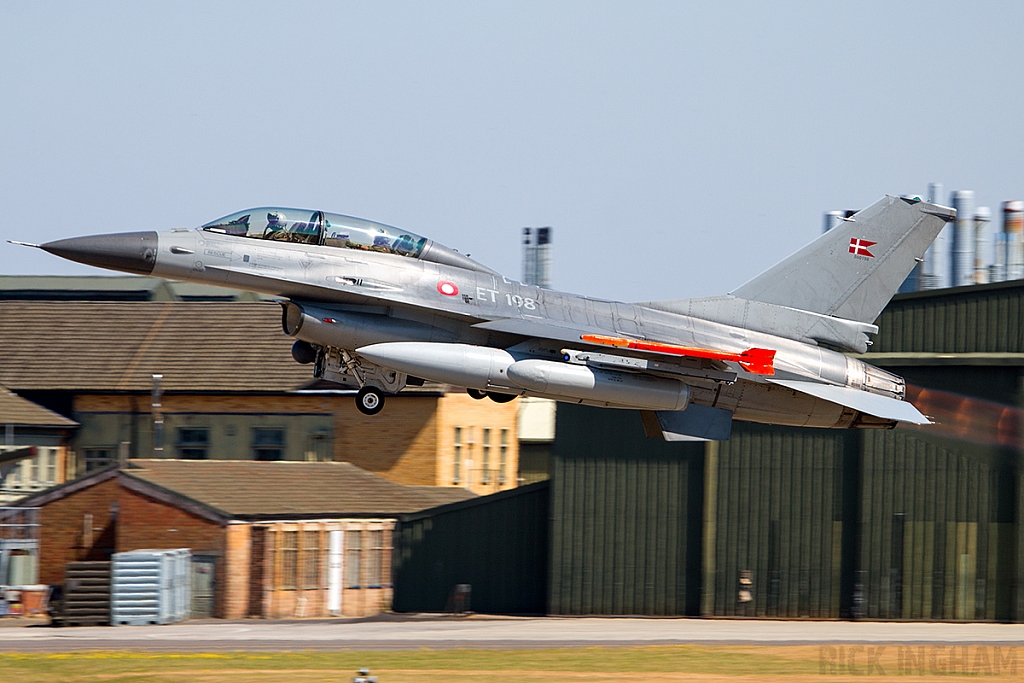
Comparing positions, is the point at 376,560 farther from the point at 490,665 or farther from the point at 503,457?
the point at 490,665

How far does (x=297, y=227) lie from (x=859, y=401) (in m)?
11.2

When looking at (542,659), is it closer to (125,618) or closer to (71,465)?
(125,618)

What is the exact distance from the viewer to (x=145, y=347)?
193 ft

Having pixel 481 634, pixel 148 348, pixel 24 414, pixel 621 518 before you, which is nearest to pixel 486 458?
pixel 148 348

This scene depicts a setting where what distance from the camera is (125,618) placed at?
41.0m

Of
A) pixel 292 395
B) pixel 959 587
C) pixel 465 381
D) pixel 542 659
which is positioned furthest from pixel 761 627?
pixel 292 395

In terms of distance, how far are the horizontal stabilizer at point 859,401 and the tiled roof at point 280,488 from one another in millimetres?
21777

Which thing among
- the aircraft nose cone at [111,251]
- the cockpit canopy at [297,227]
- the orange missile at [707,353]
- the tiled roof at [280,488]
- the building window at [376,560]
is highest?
the cockpit canopy at [297,227]

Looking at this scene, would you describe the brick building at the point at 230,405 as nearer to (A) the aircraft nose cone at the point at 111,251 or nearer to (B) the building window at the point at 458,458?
(B) the building window at the point at 458,458

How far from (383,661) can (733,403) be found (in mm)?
9842

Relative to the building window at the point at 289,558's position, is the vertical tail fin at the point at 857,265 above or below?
above

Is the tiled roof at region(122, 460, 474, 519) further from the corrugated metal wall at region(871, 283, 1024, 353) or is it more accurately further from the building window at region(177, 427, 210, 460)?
the corrugated metal wall at region(871, 283, 1024, 353)

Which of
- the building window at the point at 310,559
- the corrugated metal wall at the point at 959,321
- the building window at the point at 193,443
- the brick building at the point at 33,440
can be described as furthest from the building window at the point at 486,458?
the corrugated metal wall at the point at 959,321

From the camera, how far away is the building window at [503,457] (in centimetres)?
5847
